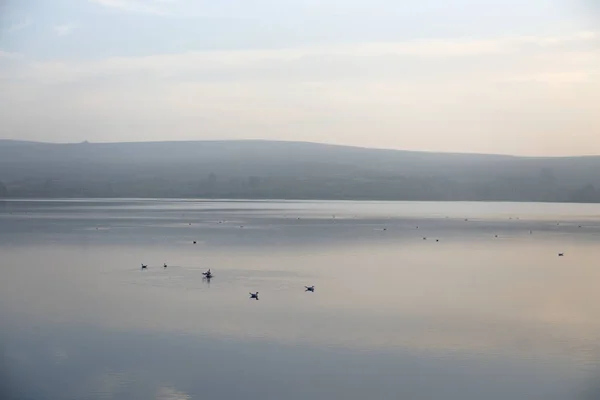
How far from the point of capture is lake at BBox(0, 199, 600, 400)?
10.8 metres

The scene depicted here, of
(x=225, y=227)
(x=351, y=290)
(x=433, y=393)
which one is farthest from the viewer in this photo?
(x=225, y=227)

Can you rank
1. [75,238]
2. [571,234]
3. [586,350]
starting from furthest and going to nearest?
[571,234] < [75,238] < [586,350]

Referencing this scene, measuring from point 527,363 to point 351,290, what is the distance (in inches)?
302

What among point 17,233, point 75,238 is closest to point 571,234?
point 75,238

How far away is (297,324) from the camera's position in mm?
14812

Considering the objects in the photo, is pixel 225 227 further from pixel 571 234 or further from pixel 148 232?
pixel 571 234

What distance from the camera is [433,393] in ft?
34.2

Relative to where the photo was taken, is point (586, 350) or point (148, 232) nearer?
point (586, 350)

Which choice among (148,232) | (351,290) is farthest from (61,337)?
(148,232)

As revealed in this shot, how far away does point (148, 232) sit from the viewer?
39.0 meters

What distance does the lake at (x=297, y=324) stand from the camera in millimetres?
10773

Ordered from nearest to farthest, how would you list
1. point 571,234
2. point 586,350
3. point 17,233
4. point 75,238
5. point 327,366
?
point 327,366, point 586,350, point 75,238, point 17,233, point 571,234

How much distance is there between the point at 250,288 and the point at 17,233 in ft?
71.7

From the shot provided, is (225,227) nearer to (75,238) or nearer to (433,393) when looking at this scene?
(75,238)
